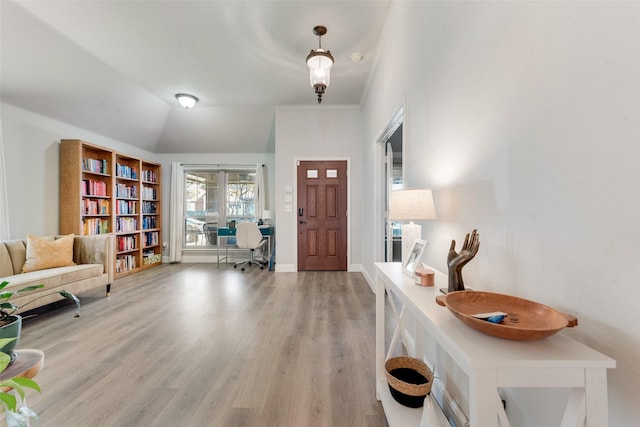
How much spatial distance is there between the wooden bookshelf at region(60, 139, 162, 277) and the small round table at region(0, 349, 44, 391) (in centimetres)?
356

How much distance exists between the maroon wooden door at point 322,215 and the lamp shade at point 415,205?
323 cm

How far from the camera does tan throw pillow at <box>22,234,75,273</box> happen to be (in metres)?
2.87

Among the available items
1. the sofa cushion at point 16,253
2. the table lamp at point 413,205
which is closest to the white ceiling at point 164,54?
the sofa cushion at point 16,253

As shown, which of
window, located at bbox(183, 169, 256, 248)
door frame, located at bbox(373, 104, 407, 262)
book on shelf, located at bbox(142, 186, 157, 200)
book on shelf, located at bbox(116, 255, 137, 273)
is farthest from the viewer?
window, located at bbox(183, 169, 256, 248)

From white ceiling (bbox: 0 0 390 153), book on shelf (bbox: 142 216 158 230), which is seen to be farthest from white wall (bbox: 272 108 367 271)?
book on shelf (bbox: 142 216 158 230)

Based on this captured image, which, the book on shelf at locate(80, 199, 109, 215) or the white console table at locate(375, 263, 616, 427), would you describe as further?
the book on shelf at locate(80, 199, 109, 215)

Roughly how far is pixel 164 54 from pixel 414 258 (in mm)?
3663

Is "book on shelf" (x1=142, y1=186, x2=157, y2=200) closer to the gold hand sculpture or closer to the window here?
the window

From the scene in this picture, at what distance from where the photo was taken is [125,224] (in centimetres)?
468

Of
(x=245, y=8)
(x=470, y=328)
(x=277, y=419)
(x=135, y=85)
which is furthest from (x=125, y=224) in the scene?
(x=470, y=328)

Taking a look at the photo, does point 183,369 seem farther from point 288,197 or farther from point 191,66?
point 191,66

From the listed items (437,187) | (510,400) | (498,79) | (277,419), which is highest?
(498,79)

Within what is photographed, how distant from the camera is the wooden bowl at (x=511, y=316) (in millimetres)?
602

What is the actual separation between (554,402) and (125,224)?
18.6 feet
